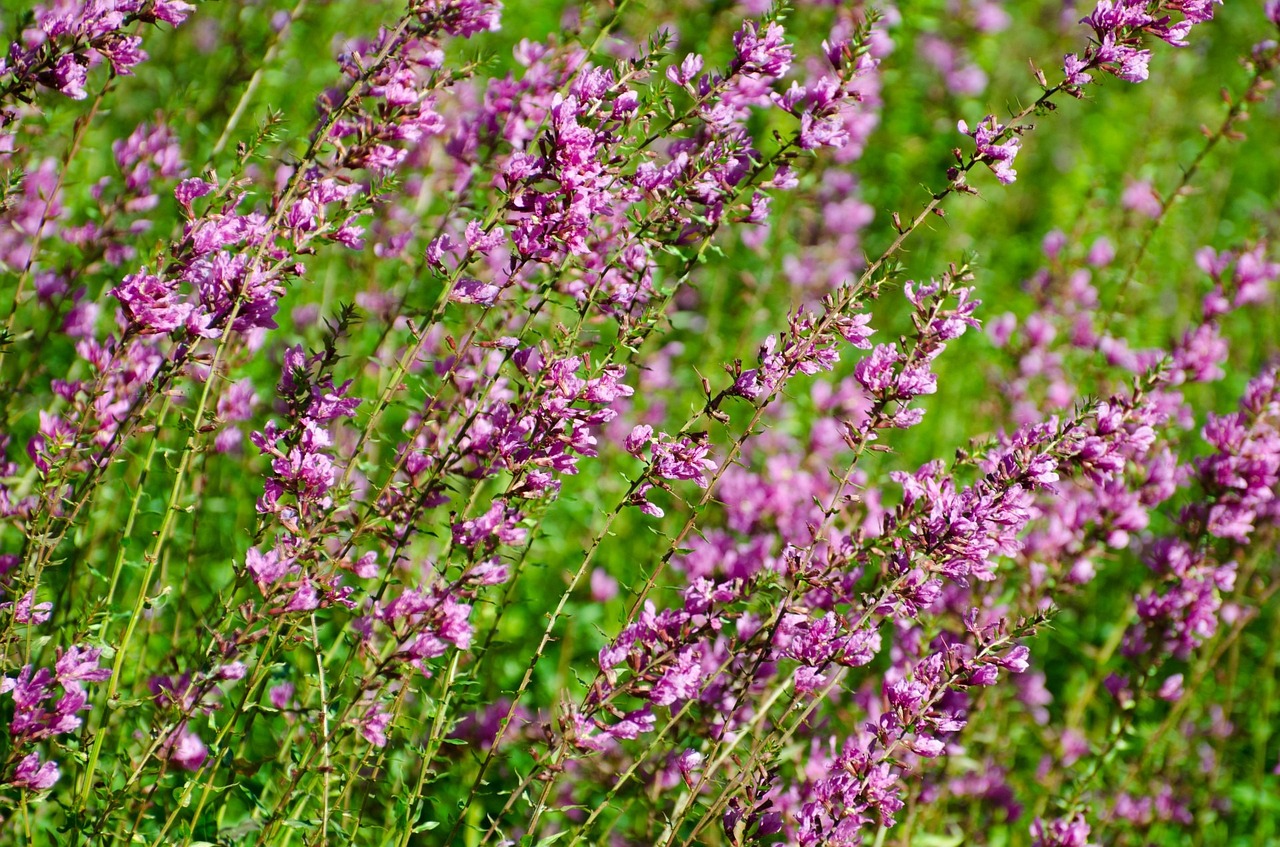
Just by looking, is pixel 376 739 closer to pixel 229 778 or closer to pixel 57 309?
pixel 229 778

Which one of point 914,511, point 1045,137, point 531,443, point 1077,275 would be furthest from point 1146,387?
point 1045,137

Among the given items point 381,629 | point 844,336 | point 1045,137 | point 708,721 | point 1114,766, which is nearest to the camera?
point 844,336

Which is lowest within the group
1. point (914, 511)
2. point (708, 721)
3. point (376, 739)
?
point (708, 721)

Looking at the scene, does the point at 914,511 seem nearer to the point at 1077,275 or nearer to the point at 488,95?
the point at 488,95

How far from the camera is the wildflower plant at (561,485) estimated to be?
→ 2379 millimetres

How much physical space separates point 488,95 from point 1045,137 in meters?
8.36

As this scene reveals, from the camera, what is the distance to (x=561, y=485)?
2.82 meters

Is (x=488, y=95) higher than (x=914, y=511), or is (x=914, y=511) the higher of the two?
(x=488, y=95)

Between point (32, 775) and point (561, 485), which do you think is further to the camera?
point (561, 485)

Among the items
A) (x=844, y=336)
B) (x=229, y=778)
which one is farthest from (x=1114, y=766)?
(x=229, y=778)

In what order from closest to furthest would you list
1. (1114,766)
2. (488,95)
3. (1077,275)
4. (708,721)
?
(708,721) → (488,95) → (1114,766) → (1077,275)

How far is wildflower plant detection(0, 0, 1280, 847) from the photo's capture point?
7.80 feet

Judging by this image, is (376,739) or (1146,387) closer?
(376,739)

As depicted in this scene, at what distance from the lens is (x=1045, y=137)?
10227 millimetres
